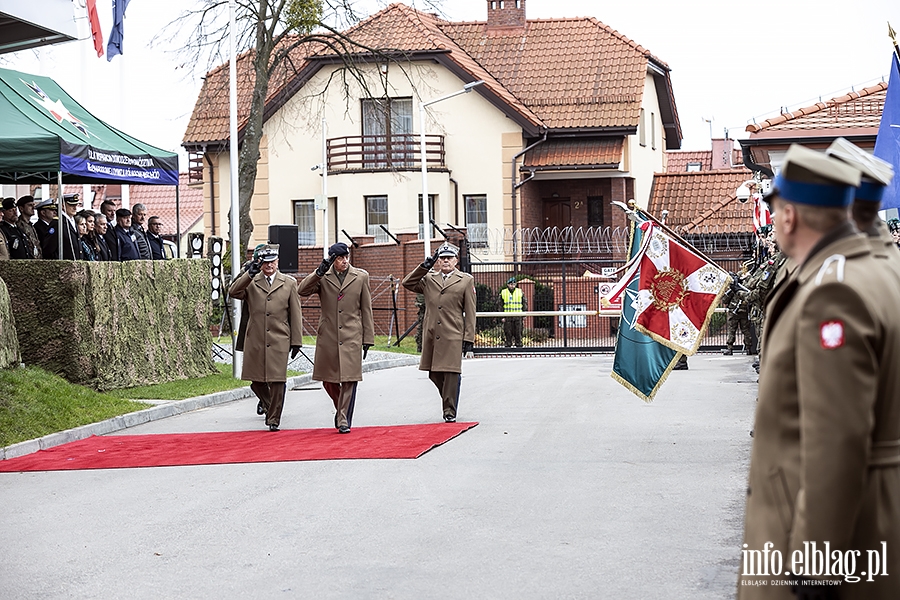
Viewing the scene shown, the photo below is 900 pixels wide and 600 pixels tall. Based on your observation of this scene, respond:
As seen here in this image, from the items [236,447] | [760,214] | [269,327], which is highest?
[760,214]

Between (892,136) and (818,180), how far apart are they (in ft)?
34.1

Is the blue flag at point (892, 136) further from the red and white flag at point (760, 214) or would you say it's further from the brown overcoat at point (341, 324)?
the brown overcoat at point (341, 324)

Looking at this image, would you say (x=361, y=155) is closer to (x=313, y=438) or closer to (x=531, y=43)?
(x=531, y=43)

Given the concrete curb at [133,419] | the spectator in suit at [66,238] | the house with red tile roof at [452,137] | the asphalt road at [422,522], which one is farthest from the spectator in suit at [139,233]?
the house with red tile roof at [452,137]

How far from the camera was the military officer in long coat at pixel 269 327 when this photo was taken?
44.8ft

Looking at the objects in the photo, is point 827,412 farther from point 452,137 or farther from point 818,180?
point 452,137

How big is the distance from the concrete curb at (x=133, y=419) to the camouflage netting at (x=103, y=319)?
123 cm

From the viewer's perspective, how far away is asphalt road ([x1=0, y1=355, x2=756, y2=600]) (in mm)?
6477

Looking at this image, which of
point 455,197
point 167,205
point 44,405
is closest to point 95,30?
point 44,405

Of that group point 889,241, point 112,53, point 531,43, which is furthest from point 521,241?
point 889,241

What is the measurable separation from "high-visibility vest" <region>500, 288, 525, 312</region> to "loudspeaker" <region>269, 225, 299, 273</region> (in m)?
6.65

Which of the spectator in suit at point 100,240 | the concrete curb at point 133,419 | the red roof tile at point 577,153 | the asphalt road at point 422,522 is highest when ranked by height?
the red roof tile at point 577,153

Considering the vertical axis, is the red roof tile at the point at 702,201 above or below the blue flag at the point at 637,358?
above

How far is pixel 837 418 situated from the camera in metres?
3.17
